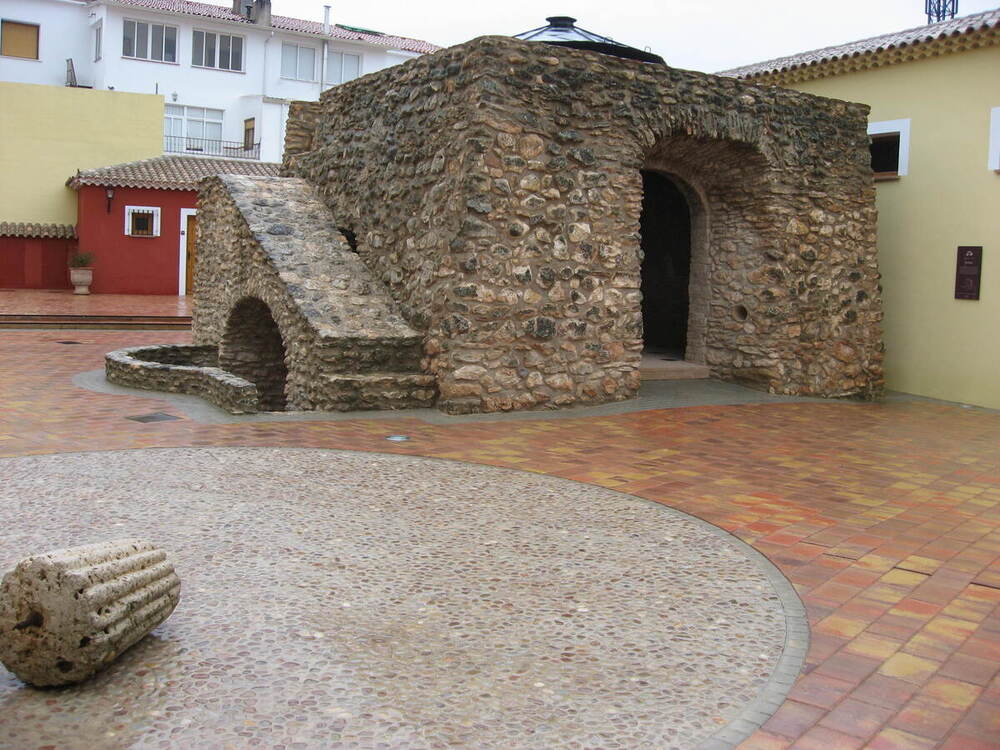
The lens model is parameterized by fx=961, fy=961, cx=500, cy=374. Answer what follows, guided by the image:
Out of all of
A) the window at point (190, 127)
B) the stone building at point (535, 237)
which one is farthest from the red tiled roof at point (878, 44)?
the window at point (190, 127)

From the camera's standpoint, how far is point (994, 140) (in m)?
11.7

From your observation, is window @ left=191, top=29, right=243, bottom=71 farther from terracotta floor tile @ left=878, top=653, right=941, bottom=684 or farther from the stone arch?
terracotta floor tile @ left=878, top=653, right=941, bottom=684

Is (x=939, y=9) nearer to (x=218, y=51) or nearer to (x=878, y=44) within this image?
(x=878, y=44)

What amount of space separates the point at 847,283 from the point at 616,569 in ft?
26.7

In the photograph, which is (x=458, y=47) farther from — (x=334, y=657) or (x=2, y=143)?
(x=2, y=143)

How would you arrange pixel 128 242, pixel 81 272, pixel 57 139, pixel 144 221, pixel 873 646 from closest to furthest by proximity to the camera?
1. pixel 873 646
2. pixel 81 272
3. pixel 128 242
4. pixel 144 221
5. pixel 57 139

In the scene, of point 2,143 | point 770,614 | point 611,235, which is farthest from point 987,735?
point 2,143

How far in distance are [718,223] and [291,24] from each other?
95.2ft

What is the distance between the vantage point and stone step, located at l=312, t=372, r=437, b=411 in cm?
927

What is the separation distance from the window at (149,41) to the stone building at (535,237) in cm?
2308

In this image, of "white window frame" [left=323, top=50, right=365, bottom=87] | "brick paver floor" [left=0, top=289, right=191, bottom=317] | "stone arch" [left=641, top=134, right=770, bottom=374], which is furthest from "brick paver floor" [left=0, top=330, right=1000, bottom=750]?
"white window frame" [left=323, top=50, right=365, bottom=87]

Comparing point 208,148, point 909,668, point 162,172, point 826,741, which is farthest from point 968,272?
point 208,148

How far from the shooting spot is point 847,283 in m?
11.7

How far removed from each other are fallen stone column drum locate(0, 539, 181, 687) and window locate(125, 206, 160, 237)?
24.1m
